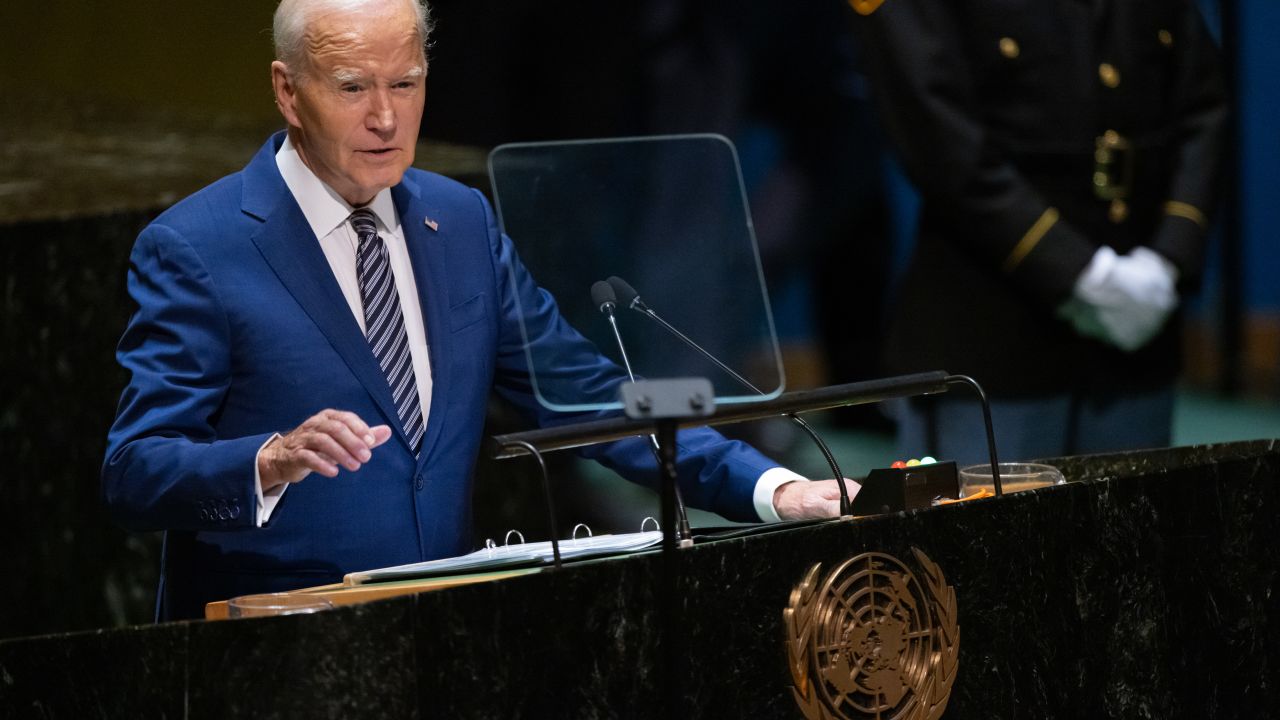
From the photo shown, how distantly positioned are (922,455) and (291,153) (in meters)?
1.77

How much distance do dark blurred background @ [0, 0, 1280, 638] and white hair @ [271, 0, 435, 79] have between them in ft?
4.24

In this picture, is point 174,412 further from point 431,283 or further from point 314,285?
point 431,283

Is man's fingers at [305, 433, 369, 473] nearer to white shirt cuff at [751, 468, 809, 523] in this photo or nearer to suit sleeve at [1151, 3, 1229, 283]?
white shirt cuff at [751, 468, 809, 523]

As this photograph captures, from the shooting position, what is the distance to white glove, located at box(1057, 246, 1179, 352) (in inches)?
154

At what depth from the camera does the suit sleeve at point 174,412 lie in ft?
7.69

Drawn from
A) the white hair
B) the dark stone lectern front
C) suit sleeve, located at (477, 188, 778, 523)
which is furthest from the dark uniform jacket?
the white hair

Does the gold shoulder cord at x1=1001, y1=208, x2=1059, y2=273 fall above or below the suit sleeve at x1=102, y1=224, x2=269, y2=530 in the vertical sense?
above

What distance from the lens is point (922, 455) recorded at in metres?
4.00

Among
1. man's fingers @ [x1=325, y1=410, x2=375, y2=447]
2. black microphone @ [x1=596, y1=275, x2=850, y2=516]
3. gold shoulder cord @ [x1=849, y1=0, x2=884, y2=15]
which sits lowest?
man's fingers @ [x1=325, y1=410, x2=375, y2=447]

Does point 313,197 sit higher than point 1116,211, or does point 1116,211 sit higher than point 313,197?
point 1116,211

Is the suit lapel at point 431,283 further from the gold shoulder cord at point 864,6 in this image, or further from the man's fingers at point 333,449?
the gold shoulder cord at point 864,6

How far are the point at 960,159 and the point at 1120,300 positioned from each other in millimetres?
440

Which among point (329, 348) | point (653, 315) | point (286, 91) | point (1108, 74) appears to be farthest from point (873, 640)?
point (1108, 74)

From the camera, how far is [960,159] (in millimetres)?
3898
